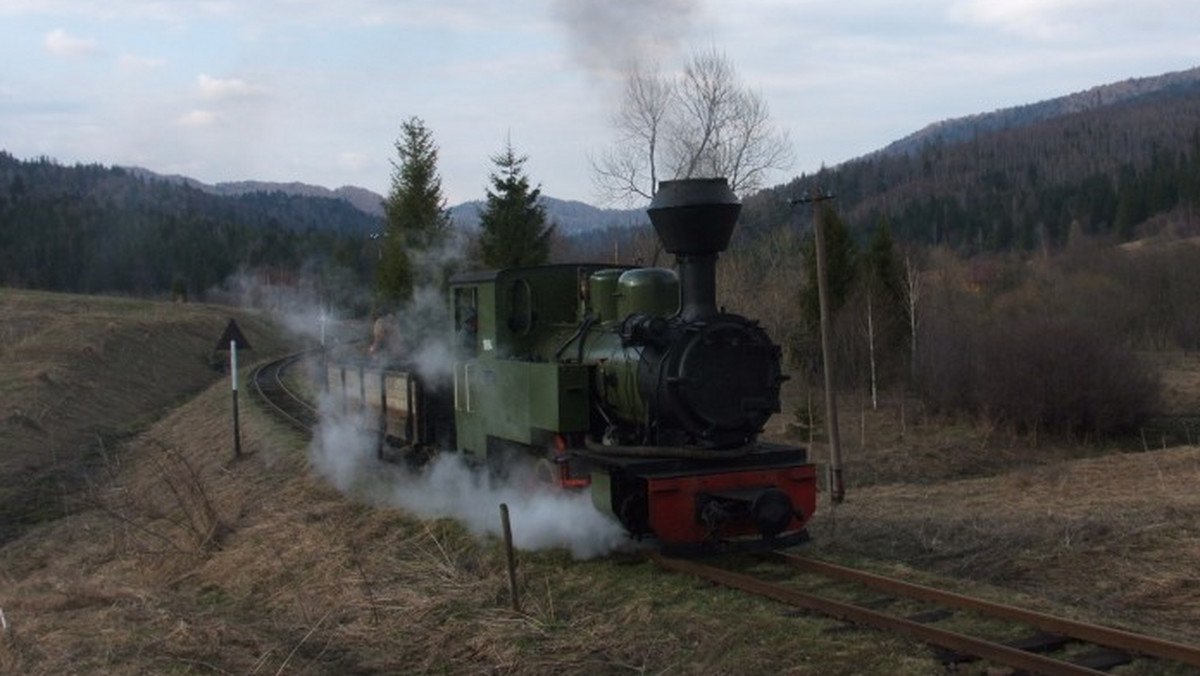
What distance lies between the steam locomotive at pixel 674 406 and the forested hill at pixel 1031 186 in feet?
92.9

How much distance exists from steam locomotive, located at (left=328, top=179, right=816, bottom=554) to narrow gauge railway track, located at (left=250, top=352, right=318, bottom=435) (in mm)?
12455

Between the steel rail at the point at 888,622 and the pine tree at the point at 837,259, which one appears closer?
the steel rail at the point at 888,622

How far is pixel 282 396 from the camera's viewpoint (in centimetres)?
3023

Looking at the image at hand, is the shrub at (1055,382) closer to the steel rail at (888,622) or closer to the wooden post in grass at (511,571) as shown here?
the steel rail at (888,622)

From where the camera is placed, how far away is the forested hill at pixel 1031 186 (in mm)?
96688

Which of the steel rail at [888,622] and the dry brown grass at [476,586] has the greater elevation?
the steel rail at [888,622]

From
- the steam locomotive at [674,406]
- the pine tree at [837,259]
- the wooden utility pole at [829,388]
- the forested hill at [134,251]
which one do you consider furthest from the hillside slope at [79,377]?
the forested hill at [134,251]

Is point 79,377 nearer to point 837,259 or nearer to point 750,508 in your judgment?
point 837,259

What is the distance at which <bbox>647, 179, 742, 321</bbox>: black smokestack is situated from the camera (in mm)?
10359

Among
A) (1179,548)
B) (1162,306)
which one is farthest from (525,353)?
(1162,306)

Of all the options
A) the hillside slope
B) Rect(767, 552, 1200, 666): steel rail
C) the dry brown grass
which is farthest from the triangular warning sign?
Rect(767, 552, 1200, 666): steel rail

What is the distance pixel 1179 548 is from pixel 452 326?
8545 mm

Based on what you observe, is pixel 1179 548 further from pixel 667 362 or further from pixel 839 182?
pixel 839 182

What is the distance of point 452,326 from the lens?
14586 millimetres
